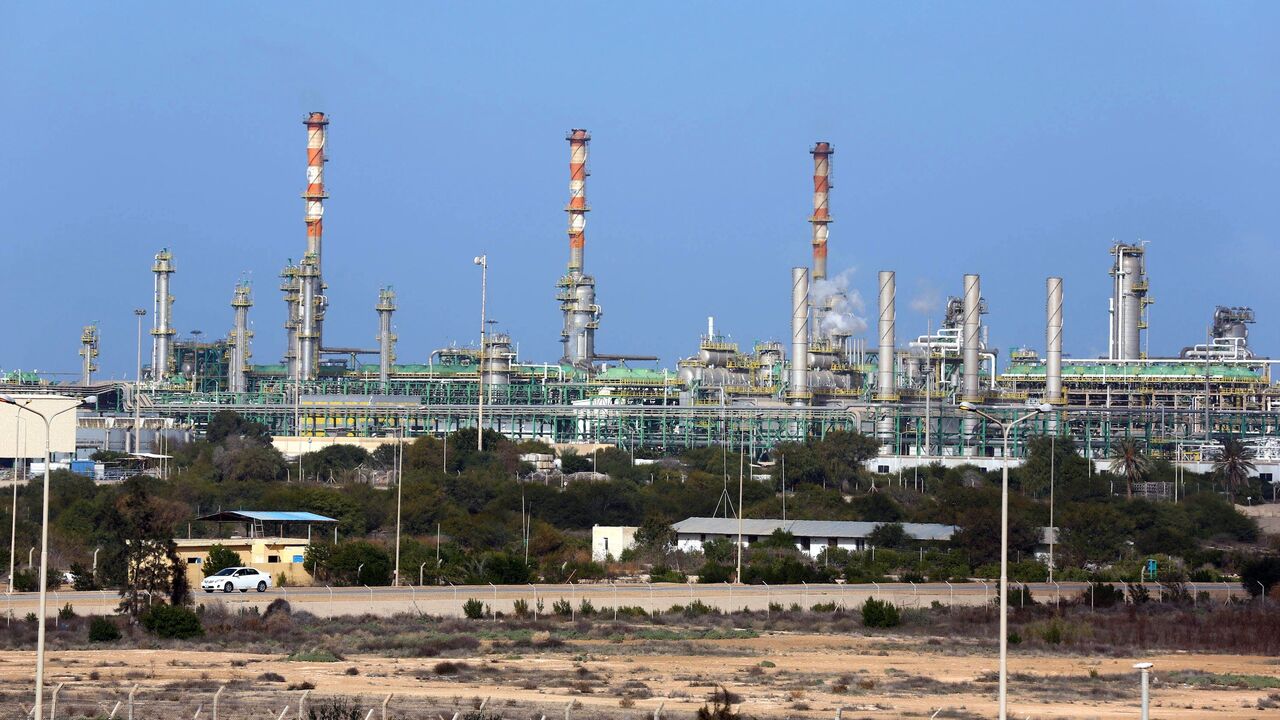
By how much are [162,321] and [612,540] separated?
246 feet

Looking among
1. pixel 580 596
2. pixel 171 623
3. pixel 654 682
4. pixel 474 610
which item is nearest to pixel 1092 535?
pixel 580 596

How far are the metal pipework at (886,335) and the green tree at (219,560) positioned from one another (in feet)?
200

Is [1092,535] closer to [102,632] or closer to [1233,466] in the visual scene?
[1233,466]

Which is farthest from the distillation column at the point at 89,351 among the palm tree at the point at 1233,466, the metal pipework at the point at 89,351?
the palm tree at the point at 1233,466

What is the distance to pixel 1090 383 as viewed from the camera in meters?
121

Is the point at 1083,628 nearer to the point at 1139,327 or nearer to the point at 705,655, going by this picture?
the point at 705,655

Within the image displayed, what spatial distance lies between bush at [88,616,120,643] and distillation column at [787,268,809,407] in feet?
244

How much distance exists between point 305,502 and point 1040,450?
39.7m

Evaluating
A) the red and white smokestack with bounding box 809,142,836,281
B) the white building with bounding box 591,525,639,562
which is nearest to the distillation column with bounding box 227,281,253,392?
the red and white smokestack with bounding box 809,142,836,281

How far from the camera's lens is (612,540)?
6950 cm

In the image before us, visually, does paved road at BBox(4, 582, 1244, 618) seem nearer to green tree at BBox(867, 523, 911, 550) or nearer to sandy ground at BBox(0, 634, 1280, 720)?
sandy ground at BBox(0, 634, 1280, 720)

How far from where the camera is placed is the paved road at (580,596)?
46.1 meters

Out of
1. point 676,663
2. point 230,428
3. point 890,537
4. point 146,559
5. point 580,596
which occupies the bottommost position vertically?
point 676,663

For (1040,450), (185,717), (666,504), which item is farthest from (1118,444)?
(185,717)
